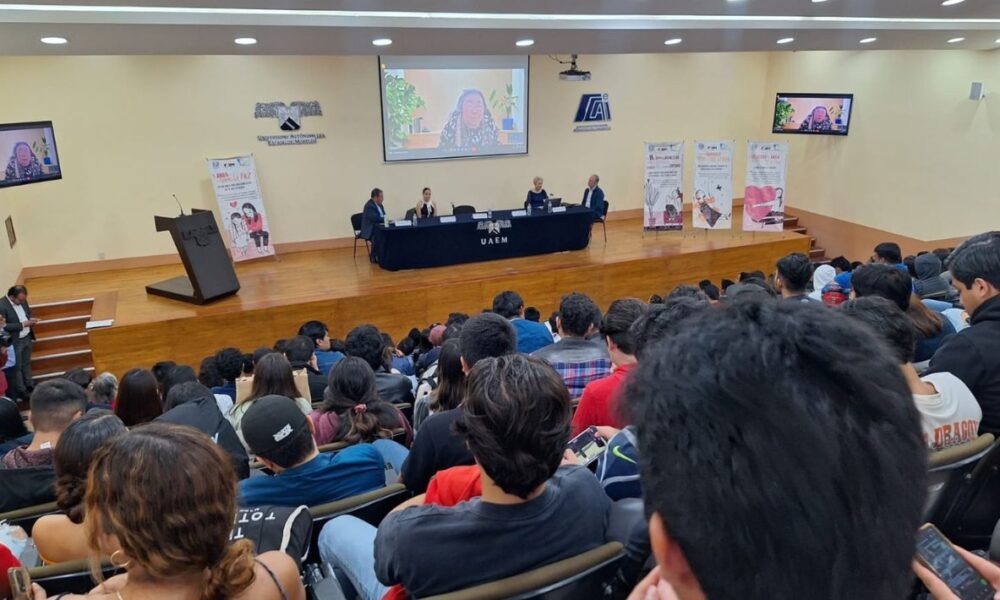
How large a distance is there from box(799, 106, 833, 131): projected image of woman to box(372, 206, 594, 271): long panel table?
4677 mm

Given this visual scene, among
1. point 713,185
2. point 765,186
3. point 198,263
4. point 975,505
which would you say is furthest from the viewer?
point 713,185

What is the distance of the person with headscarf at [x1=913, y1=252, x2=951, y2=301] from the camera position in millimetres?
4930

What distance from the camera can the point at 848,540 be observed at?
628 mm

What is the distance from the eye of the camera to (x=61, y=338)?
23.3 feet

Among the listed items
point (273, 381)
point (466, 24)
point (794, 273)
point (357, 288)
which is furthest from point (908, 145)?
point (273, 381)

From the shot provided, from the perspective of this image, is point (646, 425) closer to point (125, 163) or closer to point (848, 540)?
point (848, 540)

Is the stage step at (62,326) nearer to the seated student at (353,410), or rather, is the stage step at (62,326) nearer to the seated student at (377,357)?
the seated student at (377,357)

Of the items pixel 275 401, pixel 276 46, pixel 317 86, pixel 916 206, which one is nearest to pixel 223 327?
pixel 276 46

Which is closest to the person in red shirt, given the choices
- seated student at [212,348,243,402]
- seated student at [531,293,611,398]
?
seated student at [531,293,611,398]

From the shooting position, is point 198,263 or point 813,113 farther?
point 813,113

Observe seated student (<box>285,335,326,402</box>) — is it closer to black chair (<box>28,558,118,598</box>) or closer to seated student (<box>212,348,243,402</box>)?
seated student (<box>212,348,243,402</box>)

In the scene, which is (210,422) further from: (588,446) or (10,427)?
(588,446)

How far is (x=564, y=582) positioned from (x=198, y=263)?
22.7 ft

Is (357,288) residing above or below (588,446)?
below
